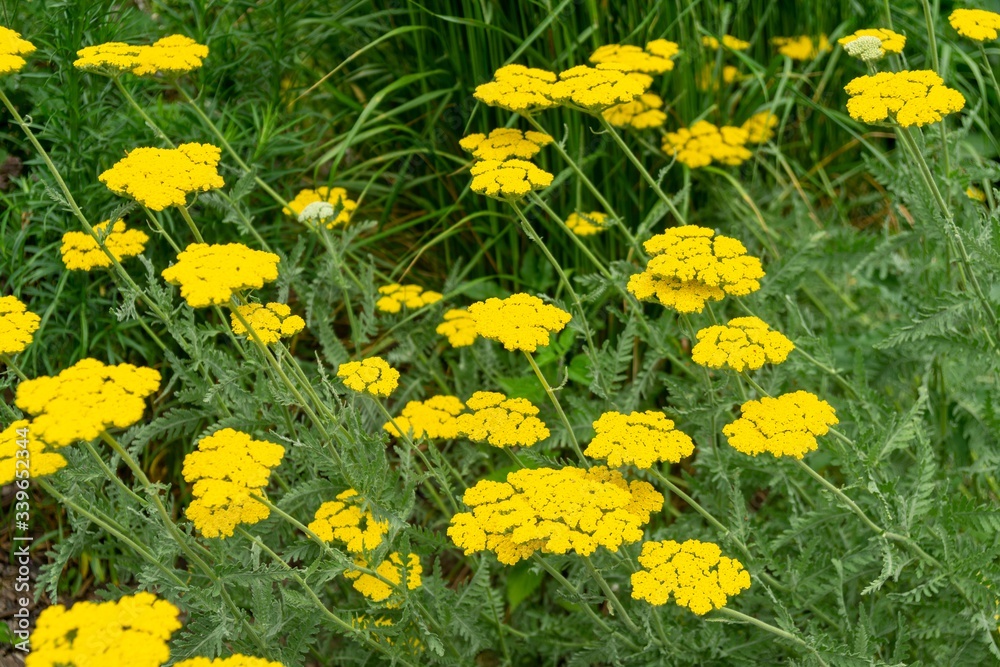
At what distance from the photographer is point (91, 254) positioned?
10.2 feet

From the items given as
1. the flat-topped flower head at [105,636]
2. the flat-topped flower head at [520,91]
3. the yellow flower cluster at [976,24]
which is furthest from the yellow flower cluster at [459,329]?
the yellow flower cluster at [976,24]

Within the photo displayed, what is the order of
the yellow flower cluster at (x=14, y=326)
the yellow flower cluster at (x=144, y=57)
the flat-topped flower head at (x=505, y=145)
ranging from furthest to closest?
the flat-topped flower head at (x=505, y=145), the yellow flower cluster at (x=144, y=57), the yellow flower cluster at (x=14, y=326)

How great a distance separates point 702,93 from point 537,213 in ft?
4.18

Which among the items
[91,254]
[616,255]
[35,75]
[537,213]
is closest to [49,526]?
[91,254]

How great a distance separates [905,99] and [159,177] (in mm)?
2130

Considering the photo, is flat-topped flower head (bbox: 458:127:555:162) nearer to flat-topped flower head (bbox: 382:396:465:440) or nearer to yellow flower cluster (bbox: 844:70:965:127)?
flat-topped flower head (bbox: 382:396:465:440)

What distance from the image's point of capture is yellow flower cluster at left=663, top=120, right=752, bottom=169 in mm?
4164

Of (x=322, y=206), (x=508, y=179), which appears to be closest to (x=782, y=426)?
(x=508, y=179)

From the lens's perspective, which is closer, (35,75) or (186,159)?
(186,159)

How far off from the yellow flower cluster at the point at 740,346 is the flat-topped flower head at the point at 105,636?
57.5 inches

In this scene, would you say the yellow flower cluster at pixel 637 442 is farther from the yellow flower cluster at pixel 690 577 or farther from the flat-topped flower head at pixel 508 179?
the flat-topped flower head at pixel 508 179

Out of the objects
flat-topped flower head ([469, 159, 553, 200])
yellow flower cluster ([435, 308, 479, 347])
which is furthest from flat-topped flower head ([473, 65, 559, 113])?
yellow flower cluster ([435, 308, 479, 347])

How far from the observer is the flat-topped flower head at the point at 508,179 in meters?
2.81

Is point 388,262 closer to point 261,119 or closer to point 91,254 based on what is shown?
point 261,119
